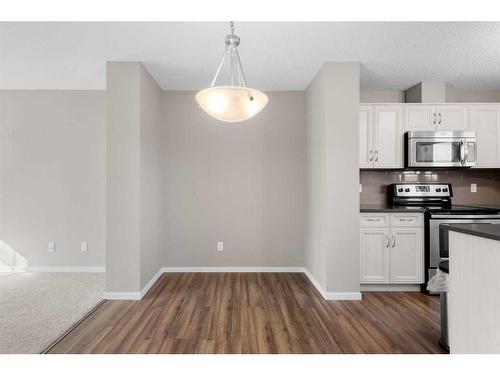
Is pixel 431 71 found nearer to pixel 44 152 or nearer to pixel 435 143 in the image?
pixel 435 143

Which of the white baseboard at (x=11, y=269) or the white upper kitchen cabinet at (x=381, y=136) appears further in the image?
the white baseboard at (x=11, y=269)

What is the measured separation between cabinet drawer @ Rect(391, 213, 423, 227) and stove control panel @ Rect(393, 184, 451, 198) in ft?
1.81

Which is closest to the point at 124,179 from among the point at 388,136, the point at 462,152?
the point at 388,136

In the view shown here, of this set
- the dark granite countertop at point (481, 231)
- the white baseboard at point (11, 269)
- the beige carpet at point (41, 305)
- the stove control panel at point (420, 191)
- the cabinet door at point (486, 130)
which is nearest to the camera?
the dark granite countertop at point (481, 231)

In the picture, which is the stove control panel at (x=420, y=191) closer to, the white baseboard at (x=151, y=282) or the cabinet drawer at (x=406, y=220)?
the cabinet drawer at (x=406, y=220)

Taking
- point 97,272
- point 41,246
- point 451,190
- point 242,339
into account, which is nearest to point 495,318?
point 242,339

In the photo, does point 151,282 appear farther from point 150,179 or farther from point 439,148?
point 439,148

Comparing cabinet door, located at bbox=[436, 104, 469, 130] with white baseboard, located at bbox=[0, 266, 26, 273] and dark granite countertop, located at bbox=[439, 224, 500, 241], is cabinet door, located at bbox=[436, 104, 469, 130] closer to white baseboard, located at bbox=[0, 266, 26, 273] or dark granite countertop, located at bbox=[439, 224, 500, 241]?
dark granite countertop, located at bbox=[439, 224, 500, 241]

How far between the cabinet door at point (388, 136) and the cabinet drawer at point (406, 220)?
677 mm

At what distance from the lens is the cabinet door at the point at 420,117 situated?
3.69 m

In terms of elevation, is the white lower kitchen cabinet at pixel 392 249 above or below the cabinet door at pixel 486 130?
below

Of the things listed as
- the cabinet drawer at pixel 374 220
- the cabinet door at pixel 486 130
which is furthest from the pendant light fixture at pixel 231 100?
the cabinet door at pixel 486 130

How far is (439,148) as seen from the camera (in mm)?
3639

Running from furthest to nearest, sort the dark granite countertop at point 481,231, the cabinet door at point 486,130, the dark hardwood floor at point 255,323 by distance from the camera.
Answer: the cabinet door at point 486,130
the dark hardwood floor at point 255,323
the dark granite countertop at point 481,231
